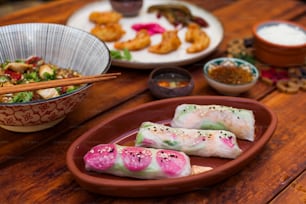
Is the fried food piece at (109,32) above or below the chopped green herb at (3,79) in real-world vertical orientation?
below

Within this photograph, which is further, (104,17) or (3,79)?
(104,17)

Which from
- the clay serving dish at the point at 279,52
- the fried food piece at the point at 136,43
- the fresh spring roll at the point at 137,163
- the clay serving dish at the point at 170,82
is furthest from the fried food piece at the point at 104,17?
the fresh spring roll at the point at 137,163

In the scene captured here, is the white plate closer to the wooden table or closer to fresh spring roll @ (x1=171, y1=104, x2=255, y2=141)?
the wooden table

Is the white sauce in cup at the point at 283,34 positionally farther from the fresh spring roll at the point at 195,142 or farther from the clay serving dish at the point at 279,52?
the fresh spring roll at the point at 195,142

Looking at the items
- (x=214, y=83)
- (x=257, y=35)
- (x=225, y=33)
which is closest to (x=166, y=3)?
(x=225, y=33)

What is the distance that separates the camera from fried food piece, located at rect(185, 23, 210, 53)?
1.69 m

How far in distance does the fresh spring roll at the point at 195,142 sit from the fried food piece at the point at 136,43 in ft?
1.94

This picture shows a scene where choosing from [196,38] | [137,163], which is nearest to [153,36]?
[196,38]

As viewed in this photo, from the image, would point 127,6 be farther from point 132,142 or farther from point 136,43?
point 132,142

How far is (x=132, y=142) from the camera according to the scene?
1235mm

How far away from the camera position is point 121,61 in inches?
62.3

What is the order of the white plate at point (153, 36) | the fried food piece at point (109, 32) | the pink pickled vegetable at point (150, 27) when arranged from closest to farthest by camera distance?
the white plate at point (153, 36) < the fried food piece at point (109, 32) < the pink pickled vegetable at point (150, 27)

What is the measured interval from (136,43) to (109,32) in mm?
143

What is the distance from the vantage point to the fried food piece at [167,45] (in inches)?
65.6
